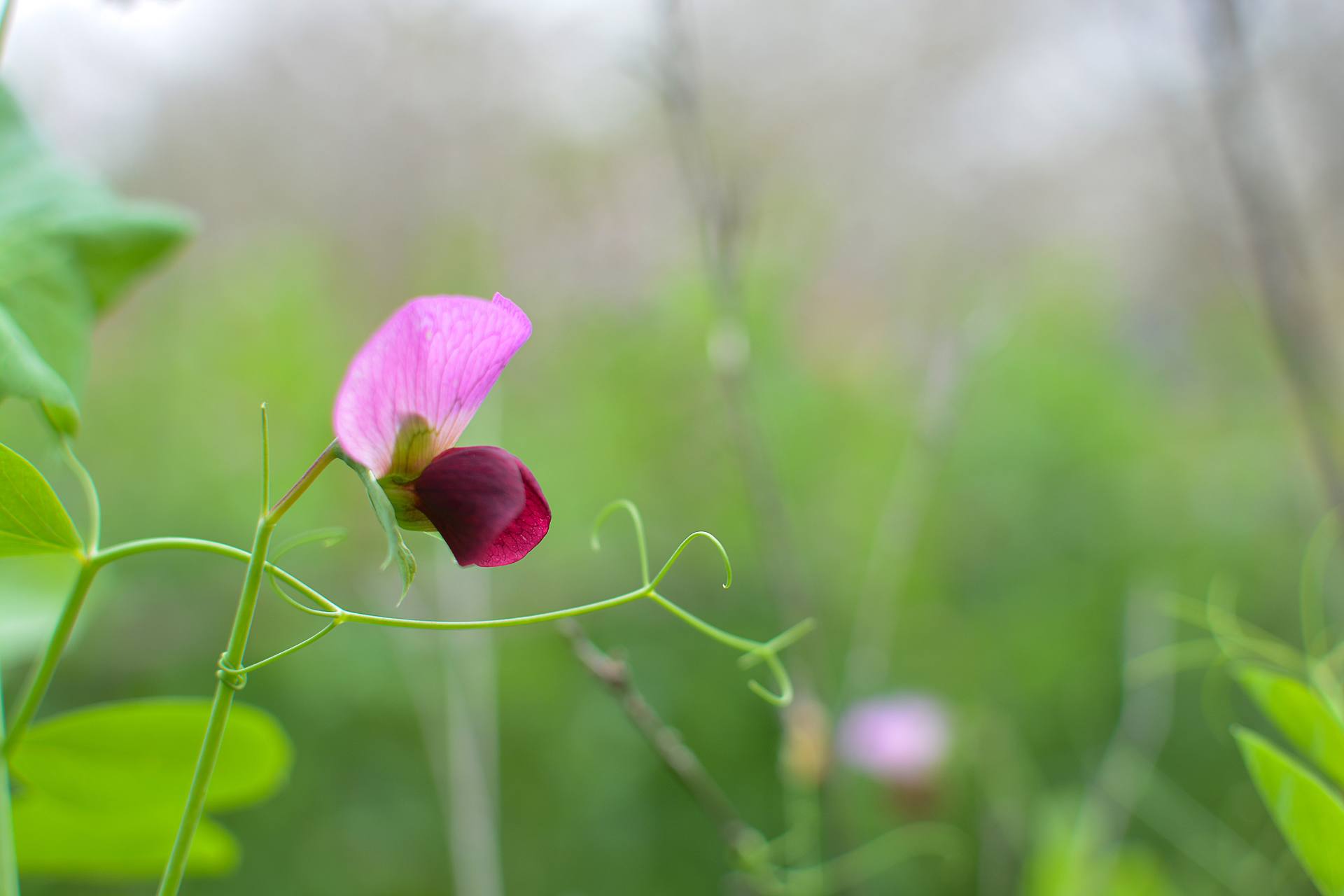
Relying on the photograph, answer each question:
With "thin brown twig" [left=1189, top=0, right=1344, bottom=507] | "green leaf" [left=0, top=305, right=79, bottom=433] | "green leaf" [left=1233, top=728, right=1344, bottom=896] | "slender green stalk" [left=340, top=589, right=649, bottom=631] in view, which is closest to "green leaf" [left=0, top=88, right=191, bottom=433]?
"green leaf" [left=0, top=305, right=79, bottom=433]

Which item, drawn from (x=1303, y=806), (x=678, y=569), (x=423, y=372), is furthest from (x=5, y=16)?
(x=678, y=569)

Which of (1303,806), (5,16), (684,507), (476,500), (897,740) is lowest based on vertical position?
(897,740)

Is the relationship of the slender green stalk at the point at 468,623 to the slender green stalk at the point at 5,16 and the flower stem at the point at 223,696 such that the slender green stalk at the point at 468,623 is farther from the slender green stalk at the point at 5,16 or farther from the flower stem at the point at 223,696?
the slender green stalk at the point at 5,16

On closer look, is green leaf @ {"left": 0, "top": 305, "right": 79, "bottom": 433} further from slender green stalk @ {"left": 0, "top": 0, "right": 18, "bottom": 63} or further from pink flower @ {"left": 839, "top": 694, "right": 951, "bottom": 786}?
pink flower @ {"left": 839, "top": 694, "right": 951, "bottom": 786}

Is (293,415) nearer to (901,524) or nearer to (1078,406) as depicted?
(901,524)

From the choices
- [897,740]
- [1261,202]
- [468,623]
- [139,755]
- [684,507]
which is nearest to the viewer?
[468,623]

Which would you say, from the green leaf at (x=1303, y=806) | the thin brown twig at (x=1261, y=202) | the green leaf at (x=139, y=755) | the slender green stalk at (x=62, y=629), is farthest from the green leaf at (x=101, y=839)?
the thin brown twig at (x=1261, y=202)

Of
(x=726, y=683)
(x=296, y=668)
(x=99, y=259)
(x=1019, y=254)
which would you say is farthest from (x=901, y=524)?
(x=1019, y=254)

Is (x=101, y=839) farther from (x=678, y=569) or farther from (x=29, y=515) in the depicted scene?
(x=678, y=569)
